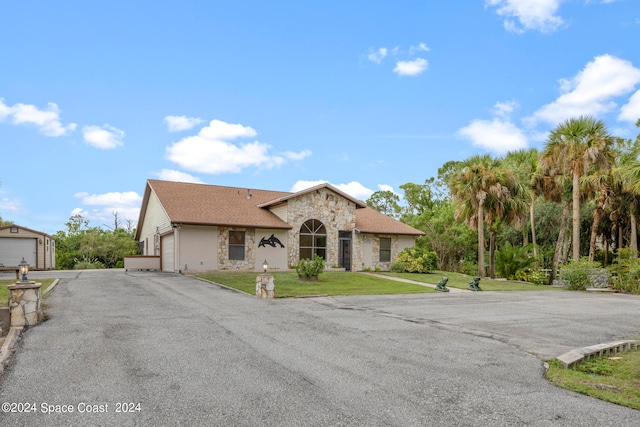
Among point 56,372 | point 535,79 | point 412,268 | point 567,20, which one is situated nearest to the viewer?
point 56,372

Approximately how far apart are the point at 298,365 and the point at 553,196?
27.8 m

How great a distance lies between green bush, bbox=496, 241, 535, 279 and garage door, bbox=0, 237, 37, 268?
30.2 meters

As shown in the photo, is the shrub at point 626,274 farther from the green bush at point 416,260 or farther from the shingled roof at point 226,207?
the shingled roof at point 226,207

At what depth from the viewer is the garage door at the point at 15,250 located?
92.0 ft

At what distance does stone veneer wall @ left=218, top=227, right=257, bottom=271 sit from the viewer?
23359 millimetres

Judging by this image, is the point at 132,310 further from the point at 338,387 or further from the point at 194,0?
the point at 194,0

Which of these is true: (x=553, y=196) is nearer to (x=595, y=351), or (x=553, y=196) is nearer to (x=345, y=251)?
(x=345, y=251)

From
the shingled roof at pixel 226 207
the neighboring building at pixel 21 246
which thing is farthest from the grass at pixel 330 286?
the neighboring building at pixel 21 246

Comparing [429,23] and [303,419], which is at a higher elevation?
[429,23]

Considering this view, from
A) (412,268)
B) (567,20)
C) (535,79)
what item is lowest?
(412,268)

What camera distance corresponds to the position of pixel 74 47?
16.4 metres

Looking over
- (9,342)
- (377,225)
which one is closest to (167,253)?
(377,225)

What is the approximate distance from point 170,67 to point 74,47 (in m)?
3.52

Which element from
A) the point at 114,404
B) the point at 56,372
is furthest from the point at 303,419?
the point at 56,372
